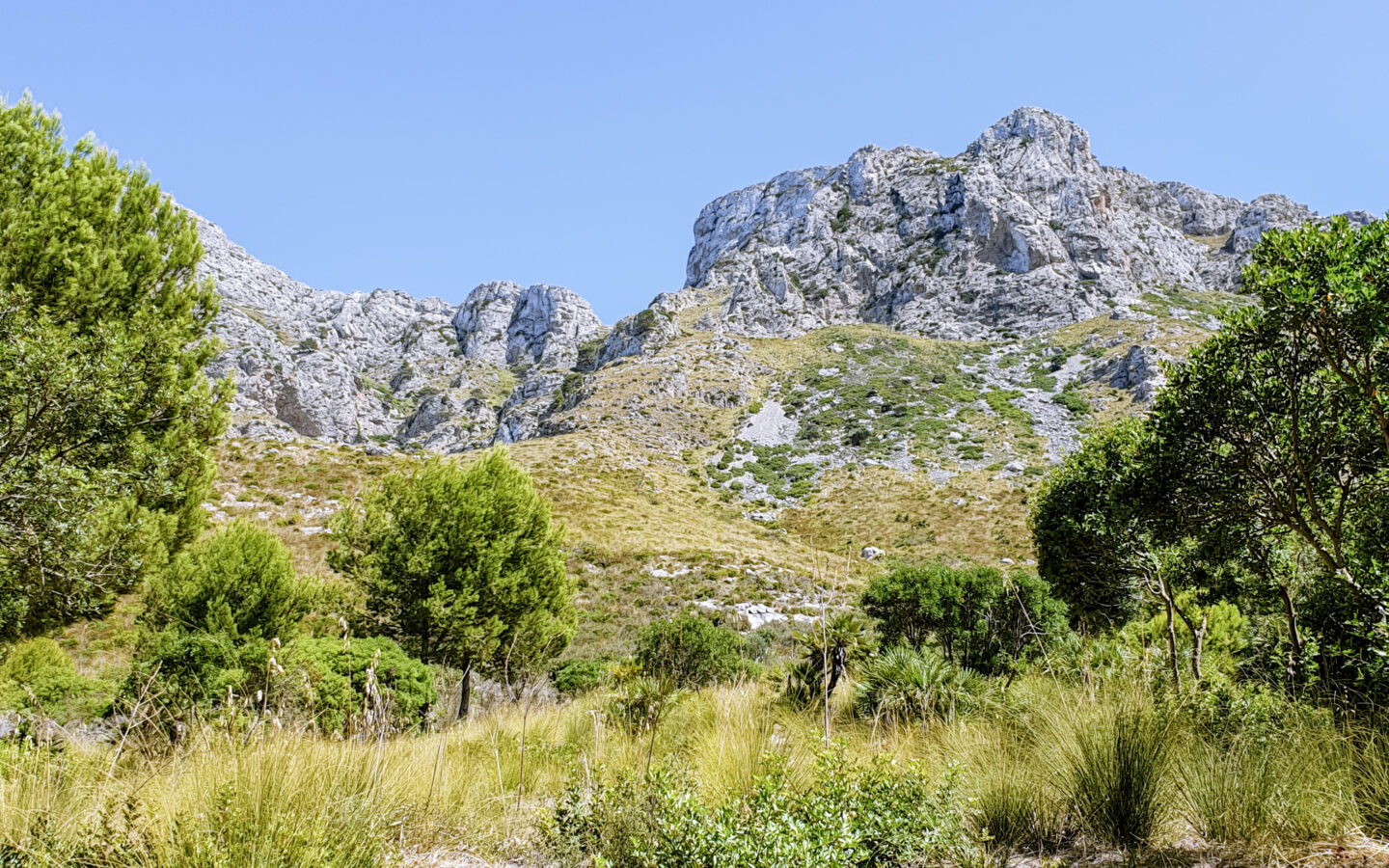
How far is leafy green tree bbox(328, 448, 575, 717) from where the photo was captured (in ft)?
42.6

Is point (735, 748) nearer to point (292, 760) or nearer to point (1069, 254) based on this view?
point (292, 760)

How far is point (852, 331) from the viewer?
86438mm

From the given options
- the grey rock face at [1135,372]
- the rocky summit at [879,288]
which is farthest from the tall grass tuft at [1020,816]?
the grey rock face at [1135,372]

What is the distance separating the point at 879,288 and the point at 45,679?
94.9 meters

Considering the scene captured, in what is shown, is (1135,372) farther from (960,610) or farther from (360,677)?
(360,677)

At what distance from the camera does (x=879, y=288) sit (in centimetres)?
9394

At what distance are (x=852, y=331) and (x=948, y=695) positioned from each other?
83022mm

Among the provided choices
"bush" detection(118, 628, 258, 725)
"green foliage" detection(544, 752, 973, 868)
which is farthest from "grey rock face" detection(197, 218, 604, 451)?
"green foliage" detection(544, 752, 973, 868)

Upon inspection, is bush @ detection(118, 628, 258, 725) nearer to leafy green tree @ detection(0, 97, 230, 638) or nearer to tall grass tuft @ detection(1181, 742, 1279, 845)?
leafy green tree @ detection(0, 97, 230, 638)

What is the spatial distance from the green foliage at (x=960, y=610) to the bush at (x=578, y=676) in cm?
646

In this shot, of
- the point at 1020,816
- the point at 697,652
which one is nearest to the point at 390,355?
the point at 697,652

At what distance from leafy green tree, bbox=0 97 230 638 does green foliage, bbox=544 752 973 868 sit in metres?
5.73

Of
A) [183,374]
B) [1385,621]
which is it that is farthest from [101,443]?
[1385,621]

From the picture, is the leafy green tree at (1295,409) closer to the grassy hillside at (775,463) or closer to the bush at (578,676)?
the grassy hillside at (775,463)
